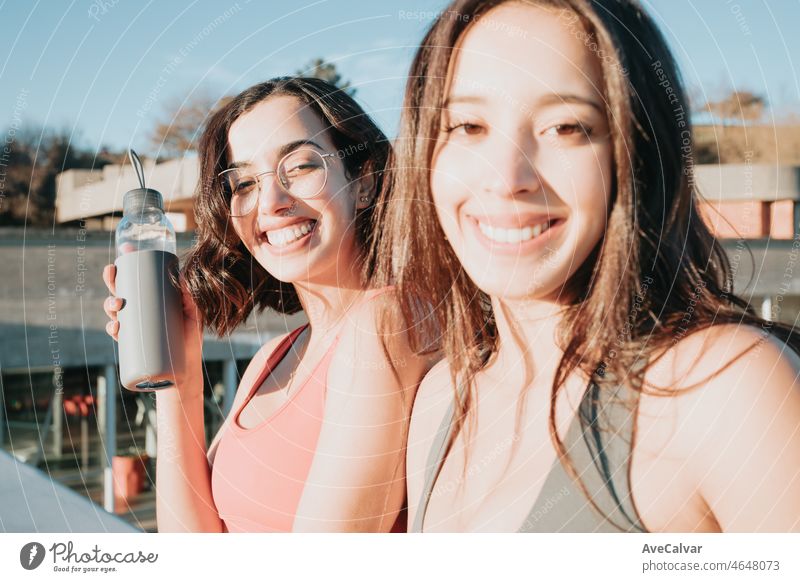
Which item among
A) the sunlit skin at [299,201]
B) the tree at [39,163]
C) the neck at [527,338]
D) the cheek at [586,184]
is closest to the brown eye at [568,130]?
the cheek at [586,184]

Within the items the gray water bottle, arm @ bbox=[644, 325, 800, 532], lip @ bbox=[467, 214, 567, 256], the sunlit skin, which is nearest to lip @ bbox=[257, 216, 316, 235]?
the sunlit skin

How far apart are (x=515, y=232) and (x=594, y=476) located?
0.25 meters

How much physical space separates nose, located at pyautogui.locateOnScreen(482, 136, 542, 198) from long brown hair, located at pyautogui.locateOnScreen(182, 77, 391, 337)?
214 mm

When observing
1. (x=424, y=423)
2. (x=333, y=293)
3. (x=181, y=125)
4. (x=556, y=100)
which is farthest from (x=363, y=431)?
(x=181, y=125)

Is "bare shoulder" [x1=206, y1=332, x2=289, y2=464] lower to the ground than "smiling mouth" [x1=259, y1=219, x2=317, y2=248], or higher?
lower

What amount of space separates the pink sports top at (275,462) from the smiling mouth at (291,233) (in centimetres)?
11

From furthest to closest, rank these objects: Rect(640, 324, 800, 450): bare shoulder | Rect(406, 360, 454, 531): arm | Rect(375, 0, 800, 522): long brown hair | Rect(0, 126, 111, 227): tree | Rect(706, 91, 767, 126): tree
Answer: Rect(0, 126, 111, 227): tree
Rect(706, 91, 767, 126): tree
Rect(406, 360, 454, 531): arm
Rect(375, 0, 800, 522): long brown hair
Rect(640, 324, 800, 450): bare shoulder

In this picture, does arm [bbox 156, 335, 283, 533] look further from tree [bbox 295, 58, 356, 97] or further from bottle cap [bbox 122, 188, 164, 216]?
tree [bbox 295, 58, 356, 97]

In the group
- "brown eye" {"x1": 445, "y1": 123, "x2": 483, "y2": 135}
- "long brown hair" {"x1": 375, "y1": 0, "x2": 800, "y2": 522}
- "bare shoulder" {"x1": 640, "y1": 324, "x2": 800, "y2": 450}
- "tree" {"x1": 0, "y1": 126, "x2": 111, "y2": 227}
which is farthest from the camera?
"tree" {"x1": 0, "y1": 126, "x2": 111, "y2": 227}

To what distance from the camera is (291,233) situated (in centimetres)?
98

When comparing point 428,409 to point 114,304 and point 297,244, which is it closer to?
point 297,244

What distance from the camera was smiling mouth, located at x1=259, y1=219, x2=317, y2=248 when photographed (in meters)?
0.97
